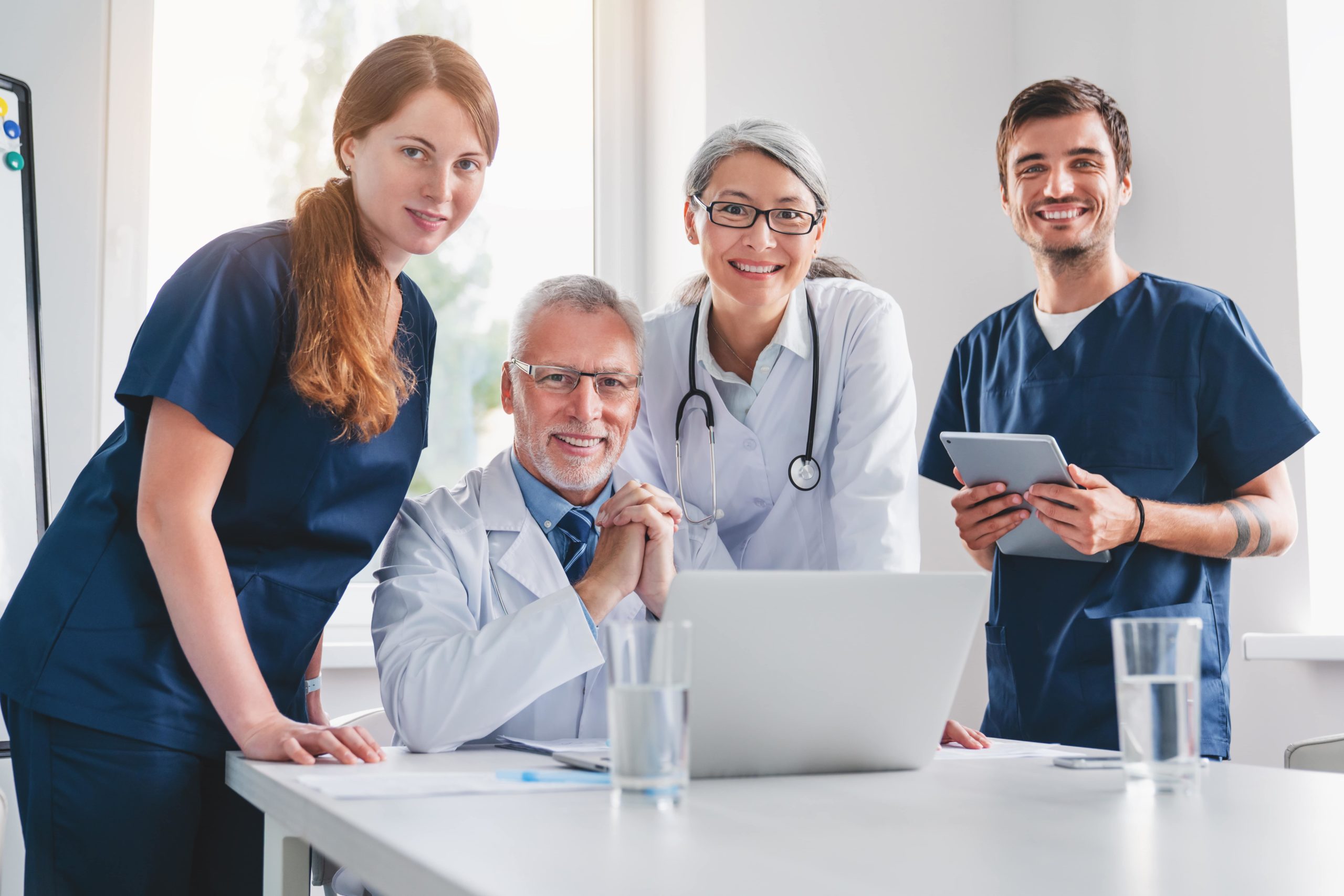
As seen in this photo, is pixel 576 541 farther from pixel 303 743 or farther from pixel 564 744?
pixel 303 743

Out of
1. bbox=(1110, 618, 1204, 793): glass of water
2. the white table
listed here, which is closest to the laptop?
the white table

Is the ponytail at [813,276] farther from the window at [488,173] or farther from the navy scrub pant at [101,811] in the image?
the navy scrub pant at [101,811]

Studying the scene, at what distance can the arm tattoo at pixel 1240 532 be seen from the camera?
1793 millimetres

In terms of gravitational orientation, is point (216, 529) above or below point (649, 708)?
above

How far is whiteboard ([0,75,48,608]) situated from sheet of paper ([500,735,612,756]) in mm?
1165

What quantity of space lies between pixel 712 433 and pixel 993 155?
1780 mm

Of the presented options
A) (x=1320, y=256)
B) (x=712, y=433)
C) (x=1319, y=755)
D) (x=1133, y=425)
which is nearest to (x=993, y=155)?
(x=1320, y=256)

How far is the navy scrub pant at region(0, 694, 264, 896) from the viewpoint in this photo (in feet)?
4.11

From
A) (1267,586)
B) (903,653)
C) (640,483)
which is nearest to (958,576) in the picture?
(903,653)

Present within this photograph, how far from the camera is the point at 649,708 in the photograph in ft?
2.59

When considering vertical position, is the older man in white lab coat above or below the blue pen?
above

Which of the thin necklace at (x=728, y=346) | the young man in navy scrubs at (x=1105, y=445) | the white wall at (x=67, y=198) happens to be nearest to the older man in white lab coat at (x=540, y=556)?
the thin necklace at (x=728, y=346)

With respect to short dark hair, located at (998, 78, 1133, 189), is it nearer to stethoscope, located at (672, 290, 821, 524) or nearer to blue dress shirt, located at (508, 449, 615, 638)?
stethoscope, located at (672, 290, 821, 524)

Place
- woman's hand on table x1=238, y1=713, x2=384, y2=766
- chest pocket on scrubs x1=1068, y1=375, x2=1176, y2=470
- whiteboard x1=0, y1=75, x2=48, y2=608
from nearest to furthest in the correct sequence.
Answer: woman's hand on table x1=238, y1=713, x2=384, y2=766, chest pocket on scrubs x1=1068, y1=375, x2=1176, y2=470, whiteboard x1=0, y1=75, x2=48, y2=608
